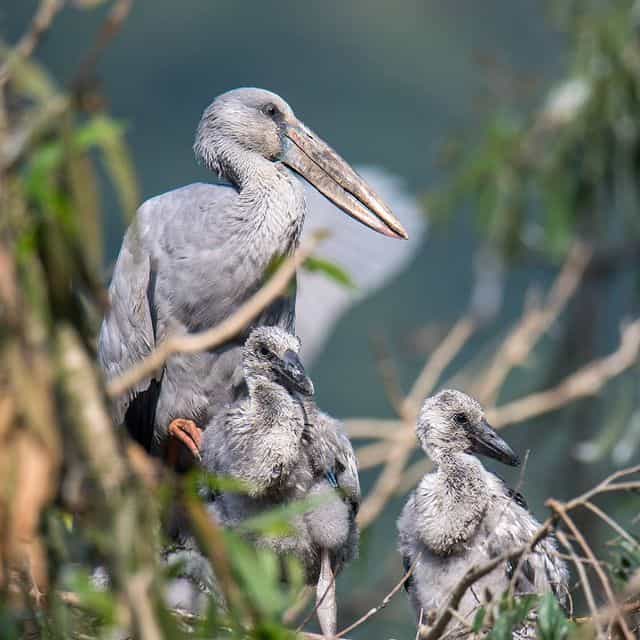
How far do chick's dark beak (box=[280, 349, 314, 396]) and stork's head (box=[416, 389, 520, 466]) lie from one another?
0.34 m

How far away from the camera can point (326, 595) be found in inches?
134

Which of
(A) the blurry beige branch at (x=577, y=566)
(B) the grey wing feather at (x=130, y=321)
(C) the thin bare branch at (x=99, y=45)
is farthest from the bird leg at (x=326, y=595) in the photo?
(C) the thin bare branch at (x=99, y=45)

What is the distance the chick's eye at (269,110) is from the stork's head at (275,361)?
849 millimetres

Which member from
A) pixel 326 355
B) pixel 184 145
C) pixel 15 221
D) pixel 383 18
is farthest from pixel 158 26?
pixel 15 221

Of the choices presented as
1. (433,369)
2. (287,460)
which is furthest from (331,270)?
(433,369)

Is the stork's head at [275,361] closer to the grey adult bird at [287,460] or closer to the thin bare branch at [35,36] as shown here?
the grey adult bird at [287,460]

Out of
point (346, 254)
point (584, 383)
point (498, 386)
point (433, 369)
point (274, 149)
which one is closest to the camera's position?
point (274, 149)

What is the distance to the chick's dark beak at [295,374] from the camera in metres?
3.32

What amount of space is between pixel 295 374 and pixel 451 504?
20.4 inches

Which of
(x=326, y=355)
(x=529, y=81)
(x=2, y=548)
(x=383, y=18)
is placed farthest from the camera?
(x=383, y=18)

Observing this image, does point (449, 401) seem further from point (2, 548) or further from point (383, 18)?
point (383, 18)

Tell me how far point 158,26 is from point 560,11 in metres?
5.48

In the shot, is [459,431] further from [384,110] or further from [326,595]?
[384,110]

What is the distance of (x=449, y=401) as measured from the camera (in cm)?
349
